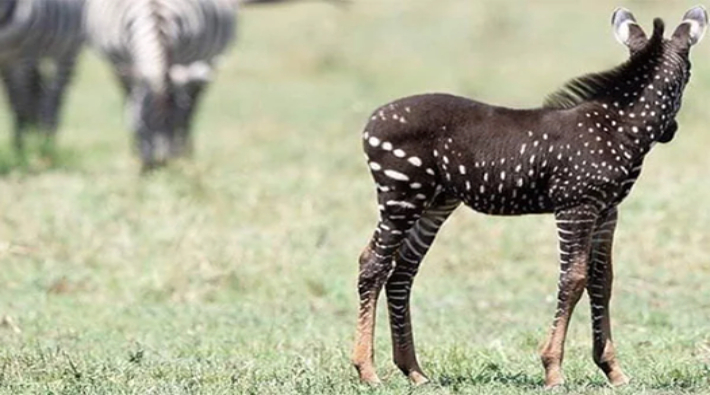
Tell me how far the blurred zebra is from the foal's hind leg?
10159mm

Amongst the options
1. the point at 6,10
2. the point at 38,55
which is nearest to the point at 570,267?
the point at 6,10

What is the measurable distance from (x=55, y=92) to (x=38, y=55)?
1.76 ft

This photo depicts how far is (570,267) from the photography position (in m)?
7.46

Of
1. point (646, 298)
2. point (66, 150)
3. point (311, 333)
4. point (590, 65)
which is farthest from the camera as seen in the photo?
point (590, 65)

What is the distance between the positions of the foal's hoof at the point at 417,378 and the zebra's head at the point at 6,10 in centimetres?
1052

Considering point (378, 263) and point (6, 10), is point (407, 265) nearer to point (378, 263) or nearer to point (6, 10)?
point (378, 263)

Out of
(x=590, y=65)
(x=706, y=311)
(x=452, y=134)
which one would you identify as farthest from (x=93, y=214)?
(x=590, y=65)

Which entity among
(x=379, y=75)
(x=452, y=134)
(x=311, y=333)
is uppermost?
(x=452, y=134)

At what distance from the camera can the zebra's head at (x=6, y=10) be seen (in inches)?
678

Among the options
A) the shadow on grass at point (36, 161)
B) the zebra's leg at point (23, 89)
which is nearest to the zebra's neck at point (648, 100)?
the shadow on grass at point (36, 161)

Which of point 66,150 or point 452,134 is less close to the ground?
point 452,134

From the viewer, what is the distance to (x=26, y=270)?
11.5m

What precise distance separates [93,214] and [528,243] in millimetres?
3338

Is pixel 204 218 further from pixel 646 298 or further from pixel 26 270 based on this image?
pixel 646 298
